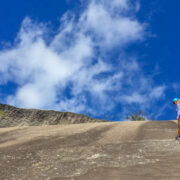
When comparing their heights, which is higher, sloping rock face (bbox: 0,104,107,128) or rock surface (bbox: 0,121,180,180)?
sloping rock face (bbox: 0,104,107,128)

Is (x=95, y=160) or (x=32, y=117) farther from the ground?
(x=32, y=117)

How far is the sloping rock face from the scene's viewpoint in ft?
145

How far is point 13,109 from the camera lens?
46000 mm

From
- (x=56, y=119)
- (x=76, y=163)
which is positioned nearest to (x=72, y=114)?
(x=56, y=119)

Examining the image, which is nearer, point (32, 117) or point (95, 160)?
point (95, 160)

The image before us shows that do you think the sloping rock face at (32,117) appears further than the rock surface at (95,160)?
Yes

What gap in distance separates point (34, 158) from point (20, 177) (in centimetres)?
184

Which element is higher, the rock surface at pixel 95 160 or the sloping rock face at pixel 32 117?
the sloping rock face at pixel 32 117

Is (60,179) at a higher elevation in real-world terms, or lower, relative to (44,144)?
lower

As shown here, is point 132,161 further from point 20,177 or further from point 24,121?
point 24,121

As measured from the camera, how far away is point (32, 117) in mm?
47156

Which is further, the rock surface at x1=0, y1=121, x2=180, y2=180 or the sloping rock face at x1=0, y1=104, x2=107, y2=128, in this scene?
the sloping rock face at x1=0, y1=104, x2=107, y2=128

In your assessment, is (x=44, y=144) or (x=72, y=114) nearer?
→ (x=44, y=144)

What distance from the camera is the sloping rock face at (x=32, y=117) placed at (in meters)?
44.1
